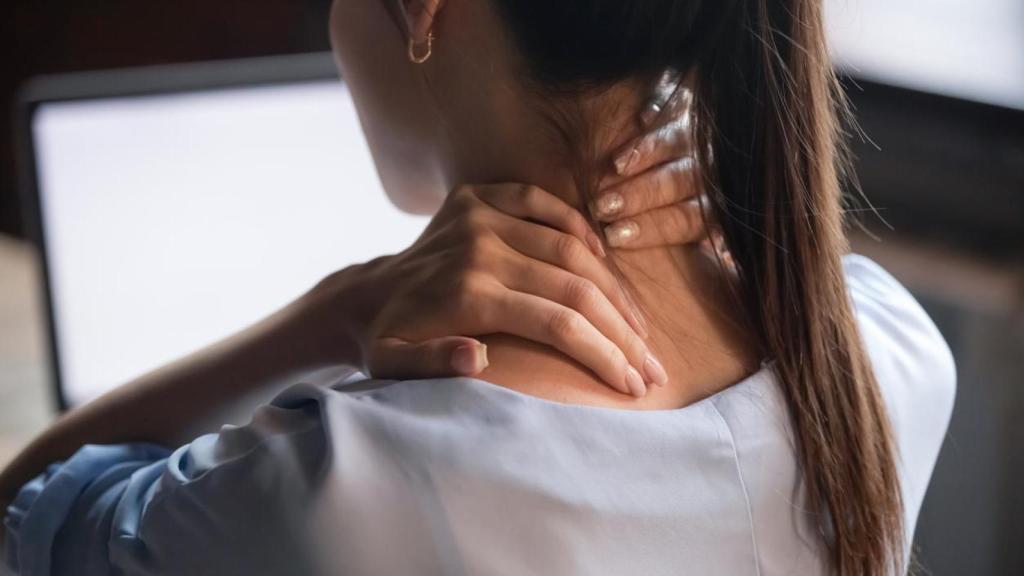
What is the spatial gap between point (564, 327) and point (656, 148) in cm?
12

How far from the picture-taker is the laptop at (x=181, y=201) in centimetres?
100

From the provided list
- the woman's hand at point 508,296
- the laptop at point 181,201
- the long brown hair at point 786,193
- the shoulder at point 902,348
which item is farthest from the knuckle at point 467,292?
the laptop at point 181,201

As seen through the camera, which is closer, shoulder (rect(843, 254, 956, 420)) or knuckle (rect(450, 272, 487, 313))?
knuckle (rect(450, 272, 487, 313))

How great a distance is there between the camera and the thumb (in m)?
0.57

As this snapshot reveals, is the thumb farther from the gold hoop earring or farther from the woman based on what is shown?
the gold hoop earring

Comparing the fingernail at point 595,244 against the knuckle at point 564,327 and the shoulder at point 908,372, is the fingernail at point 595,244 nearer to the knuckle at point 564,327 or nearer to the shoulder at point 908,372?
the knuckle at point 564,327

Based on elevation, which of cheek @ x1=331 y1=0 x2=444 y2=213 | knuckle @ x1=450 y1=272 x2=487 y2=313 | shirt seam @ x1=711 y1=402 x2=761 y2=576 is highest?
cheek @ x1=331 y1=0 x2=444 y2=213

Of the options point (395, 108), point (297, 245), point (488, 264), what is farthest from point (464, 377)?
point (297, 245)

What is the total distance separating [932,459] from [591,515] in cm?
31

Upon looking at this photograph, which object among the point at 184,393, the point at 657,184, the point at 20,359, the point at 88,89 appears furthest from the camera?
the point at 20,359

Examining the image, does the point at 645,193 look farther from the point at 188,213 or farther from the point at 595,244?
the point at 188,213

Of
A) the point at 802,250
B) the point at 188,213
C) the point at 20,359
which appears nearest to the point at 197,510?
the point at 802,250

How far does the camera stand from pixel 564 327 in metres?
0.57

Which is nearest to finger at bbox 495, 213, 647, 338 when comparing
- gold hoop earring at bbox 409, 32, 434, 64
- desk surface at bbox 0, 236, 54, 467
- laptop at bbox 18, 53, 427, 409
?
gold hoop earring at bbox 409, 32, 434, 64
